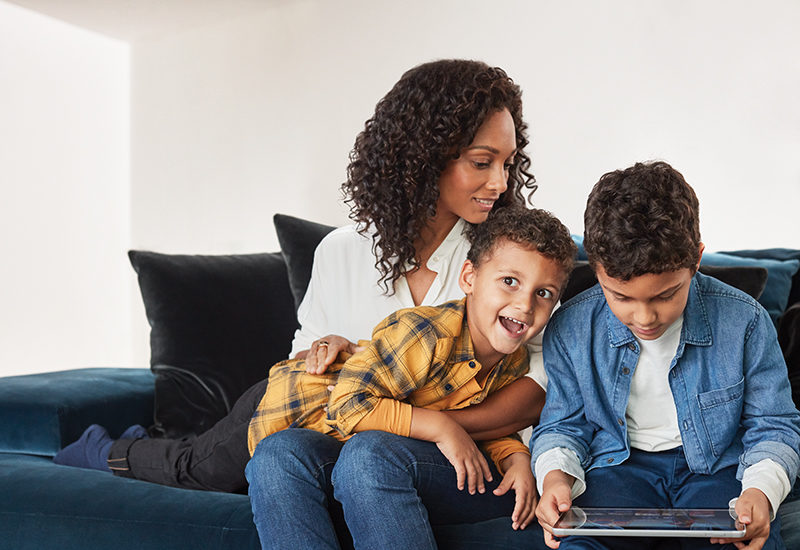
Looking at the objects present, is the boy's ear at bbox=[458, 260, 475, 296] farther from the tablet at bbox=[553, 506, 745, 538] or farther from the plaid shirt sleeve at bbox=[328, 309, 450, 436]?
the tablet at bbox=[553, 506, 745, 538]

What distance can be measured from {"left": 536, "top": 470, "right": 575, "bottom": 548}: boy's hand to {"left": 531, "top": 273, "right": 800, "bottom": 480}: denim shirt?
0.33 feet

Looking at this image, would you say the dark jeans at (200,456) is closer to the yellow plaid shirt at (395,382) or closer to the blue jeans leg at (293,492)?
the yellow plaid shirt at (395,382)

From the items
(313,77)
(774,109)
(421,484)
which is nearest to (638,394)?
(421,484)

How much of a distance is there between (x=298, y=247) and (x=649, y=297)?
106 cm

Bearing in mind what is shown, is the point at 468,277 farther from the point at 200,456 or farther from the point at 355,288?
the point at 200,456

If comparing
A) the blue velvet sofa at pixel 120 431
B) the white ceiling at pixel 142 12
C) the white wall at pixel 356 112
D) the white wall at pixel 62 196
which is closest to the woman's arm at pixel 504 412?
the blue velvet sofa at pixel 120 431

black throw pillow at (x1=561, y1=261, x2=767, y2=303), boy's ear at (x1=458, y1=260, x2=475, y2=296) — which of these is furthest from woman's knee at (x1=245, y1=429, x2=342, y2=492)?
black throw pillow at (x1=561, y1=261, x2=767, y2=303)

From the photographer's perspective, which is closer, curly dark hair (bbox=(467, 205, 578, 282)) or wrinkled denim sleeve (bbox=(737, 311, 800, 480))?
wrinkled denim sleeve (bbox=(737, 311, 800, 480))

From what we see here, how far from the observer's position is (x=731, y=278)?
69.4 inches

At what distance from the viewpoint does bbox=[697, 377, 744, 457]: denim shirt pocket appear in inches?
52.7

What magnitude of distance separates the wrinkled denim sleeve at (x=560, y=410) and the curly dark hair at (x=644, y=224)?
230 mm

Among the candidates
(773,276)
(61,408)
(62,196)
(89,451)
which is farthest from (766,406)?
(62,196)

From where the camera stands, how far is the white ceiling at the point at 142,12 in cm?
386

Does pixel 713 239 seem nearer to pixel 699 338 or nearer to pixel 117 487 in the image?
pixel 699 338
